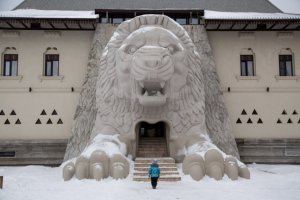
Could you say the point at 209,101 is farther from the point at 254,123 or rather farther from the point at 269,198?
the point at 269,198

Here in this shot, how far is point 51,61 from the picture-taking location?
1390cm

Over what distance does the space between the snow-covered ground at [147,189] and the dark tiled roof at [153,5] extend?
8.62 m

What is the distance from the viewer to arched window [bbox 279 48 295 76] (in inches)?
551

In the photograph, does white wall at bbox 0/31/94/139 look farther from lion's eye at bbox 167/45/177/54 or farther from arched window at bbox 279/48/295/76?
arched window at bbox 279/48/295/76

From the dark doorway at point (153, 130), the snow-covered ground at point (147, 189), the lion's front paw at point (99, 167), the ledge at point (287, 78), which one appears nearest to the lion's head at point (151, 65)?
the lion's front paw at point (99, 167)

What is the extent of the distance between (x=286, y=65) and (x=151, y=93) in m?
7.61

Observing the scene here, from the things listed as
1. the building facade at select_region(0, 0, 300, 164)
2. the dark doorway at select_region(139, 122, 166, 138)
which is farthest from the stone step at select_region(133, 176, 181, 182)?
the building facade at select_region(0, 0, 300, 164)

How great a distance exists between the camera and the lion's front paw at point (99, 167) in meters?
7.59

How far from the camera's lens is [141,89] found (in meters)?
8.53

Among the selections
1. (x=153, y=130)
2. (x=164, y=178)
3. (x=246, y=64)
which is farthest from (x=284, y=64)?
(x=164, y=178)

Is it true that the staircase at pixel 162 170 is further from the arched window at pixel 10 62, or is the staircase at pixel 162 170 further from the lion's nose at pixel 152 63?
the arched window at pixel 10 62

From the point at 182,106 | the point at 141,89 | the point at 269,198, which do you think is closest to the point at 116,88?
the point at 141,89

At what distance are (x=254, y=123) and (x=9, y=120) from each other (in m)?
8.86

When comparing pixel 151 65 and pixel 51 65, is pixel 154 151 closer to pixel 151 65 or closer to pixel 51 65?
pixel 151 65
